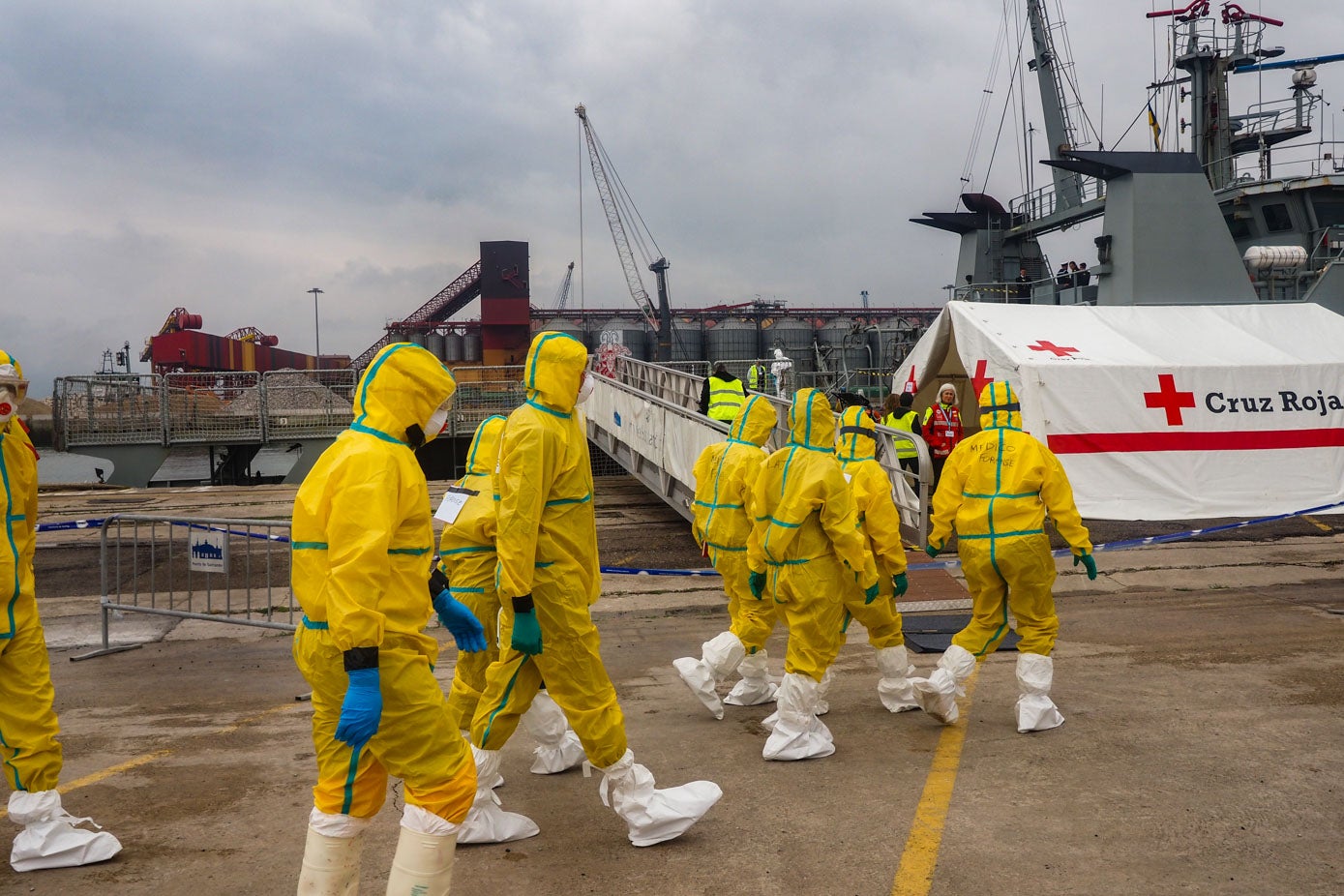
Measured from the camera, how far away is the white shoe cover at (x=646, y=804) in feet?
13.1

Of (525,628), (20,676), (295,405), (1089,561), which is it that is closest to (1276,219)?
(1089,561)

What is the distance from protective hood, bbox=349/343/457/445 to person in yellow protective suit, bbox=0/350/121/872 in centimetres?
194

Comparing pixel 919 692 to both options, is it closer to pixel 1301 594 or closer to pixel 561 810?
pixel 561 810

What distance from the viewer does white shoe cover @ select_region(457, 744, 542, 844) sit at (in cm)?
411

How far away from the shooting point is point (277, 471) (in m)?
29.3

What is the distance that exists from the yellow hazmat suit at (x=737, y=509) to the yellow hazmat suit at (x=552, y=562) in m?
2.07

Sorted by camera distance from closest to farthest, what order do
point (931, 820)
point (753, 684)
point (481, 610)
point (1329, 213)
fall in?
point (931, 820)
point (481, 610)
point (753, 684)
point (1329, 213)

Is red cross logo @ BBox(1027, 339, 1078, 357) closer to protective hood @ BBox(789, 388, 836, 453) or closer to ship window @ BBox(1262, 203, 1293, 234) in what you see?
protective hood @ BBox(789, 388, 836, 453)

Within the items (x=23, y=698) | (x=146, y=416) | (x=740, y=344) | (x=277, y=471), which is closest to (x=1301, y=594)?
(x=23, y=698)

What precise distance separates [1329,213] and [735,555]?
679 inches

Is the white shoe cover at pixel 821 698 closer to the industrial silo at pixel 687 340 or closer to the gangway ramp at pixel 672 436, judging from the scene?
the gangway ramp at pixel 672 436

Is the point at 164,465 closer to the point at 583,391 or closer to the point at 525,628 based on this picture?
the point at 583,391

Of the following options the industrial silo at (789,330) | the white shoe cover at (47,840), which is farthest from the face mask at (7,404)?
the industrial silo at (789,330)

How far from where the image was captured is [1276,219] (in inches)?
719
